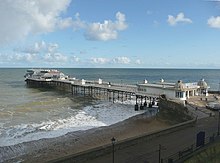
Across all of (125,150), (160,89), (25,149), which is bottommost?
(25,149)

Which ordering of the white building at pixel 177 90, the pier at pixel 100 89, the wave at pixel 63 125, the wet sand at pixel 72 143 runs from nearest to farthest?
1. the wet sand at pixel 72 143
2. the wave at pixel 63 125
3. the white building at pixel 177 90
4. the pier at pixel 100 89

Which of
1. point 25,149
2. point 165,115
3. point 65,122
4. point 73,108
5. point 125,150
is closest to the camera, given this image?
point 125,150

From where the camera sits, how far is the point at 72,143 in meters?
23.4

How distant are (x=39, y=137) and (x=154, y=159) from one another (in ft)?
43.9

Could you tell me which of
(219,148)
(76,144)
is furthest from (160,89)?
(219,148)

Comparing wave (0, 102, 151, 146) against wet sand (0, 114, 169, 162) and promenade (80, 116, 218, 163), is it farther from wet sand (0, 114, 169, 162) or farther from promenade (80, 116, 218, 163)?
promenade (80, 116, 218, 163)

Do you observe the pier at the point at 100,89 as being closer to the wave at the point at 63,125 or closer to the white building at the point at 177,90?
the white building at the point at 177,90

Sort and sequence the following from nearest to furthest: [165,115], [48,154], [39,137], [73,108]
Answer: [48,154] → [39,137] → [165,115] → [73,108]

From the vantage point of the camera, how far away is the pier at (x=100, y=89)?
4274 centimetres

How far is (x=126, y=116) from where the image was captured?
116ft

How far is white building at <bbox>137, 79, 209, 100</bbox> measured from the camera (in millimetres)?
34688

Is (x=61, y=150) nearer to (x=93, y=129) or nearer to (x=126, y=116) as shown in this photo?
(x=93, y=129)

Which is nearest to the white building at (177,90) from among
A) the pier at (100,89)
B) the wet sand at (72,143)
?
the pier at (100,89)

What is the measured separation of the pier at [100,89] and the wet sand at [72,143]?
10604 mm
